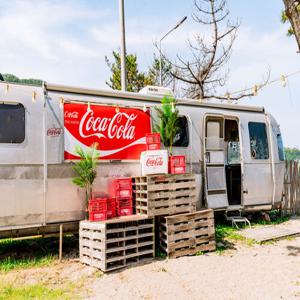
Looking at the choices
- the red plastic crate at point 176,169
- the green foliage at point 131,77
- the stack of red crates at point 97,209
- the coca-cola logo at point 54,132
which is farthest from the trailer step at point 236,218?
the green foliage at point 131,77

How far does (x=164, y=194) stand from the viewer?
277 inches

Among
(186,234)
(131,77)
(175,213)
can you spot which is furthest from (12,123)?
(131,77)

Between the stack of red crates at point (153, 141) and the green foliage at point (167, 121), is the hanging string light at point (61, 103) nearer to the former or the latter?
the stack of red crates at point (153, 141)

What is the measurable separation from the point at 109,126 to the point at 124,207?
176cm

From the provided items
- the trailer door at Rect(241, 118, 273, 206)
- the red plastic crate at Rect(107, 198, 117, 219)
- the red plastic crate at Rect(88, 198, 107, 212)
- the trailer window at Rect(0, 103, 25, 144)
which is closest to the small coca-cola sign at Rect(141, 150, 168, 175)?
the red plastic crate at Rect(107, 198, 117, 219)

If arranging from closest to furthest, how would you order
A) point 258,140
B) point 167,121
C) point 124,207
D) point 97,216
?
point 97,216 < point 124,207 < point 167,121 < point 258,140

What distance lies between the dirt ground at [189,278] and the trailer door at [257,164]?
108 inches

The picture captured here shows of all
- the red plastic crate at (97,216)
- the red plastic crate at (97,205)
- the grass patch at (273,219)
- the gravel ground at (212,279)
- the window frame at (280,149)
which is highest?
the window frame at (280,149)

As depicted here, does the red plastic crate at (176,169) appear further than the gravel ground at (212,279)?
Yes

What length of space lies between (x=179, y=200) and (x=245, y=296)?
2.62 m

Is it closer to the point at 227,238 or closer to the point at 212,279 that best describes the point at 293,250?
the point at 227,238

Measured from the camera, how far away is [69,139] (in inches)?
275

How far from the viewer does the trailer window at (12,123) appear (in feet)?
20.9

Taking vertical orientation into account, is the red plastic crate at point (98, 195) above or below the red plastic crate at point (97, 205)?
above
